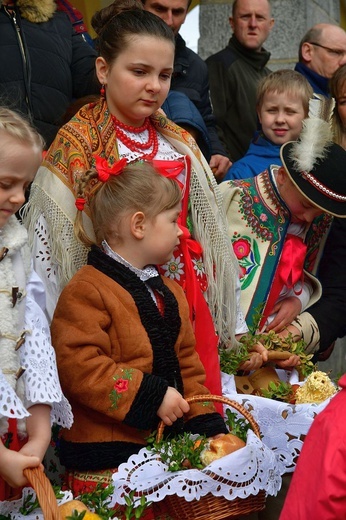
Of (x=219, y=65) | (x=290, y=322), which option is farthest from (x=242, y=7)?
(x=290, y=322)

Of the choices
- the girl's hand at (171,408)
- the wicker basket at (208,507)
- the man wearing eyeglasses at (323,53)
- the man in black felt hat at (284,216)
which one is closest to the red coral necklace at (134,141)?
the man in black felt hat at (284,216)

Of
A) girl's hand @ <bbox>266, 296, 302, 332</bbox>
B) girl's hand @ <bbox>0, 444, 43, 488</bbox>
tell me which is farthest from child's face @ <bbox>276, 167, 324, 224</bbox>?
girl's hand @ <bbox>0, 444, 43, 488</bbox>

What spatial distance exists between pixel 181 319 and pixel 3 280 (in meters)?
0.81

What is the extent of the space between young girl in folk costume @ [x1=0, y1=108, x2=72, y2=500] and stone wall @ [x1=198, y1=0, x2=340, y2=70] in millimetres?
4667

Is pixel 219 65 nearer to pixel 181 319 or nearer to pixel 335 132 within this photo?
pixel 335 132

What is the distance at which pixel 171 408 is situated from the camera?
11.5ft

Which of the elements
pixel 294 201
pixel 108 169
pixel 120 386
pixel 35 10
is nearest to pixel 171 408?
pixel 120 386

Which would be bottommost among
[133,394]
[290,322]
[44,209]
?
[290,322]

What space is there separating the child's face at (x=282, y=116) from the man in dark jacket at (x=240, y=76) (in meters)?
0.90

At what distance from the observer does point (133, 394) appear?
3479 millimetres

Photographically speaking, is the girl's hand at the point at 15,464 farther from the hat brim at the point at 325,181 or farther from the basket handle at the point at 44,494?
the hat brim at the point at 325,181

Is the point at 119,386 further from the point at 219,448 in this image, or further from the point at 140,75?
the point at 140,75

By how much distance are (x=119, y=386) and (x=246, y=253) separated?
54.6 inches

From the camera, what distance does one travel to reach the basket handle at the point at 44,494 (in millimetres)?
2770
